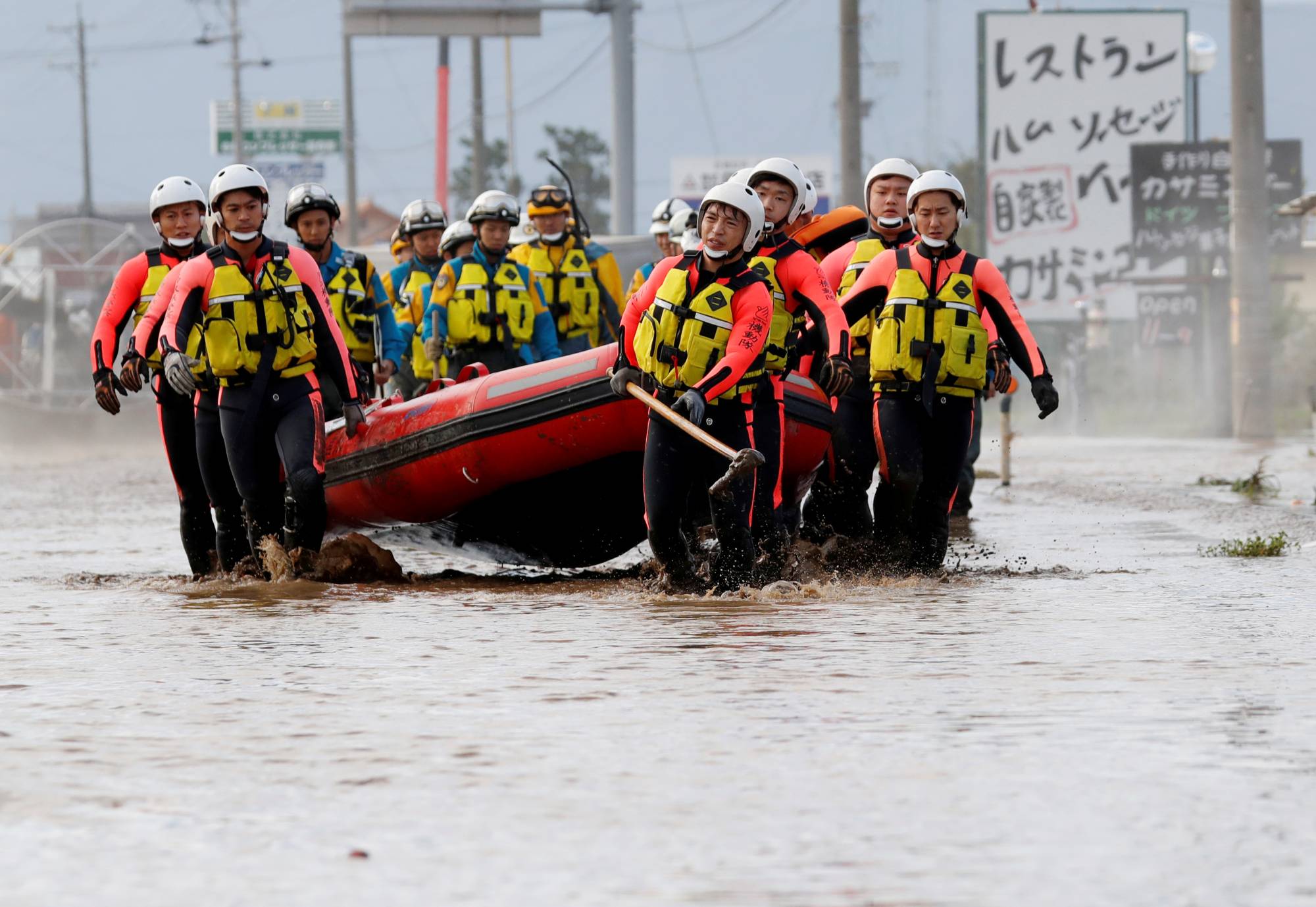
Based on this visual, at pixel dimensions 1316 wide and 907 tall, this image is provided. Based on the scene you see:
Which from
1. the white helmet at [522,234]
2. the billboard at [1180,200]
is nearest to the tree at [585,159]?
the billboard at [1180,200]

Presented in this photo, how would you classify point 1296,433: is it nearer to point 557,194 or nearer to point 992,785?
point 557,194

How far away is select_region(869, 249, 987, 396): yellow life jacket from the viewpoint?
27.5ft

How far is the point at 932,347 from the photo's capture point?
8.38 meters

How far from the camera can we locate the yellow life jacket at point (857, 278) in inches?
349

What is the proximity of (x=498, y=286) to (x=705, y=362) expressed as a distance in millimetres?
4504

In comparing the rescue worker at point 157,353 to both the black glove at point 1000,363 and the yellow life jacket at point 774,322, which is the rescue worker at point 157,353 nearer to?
the yellow life jacket at point 774,322

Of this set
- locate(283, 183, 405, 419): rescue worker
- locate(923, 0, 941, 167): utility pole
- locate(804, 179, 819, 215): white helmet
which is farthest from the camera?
locate(923, 0, 941, 167): utility pole

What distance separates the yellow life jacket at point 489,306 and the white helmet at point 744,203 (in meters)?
4.37

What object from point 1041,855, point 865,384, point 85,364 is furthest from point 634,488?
point 85,364

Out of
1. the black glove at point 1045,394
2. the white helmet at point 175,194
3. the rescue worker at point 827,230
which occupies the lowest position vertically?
the black glove at point 1045,394

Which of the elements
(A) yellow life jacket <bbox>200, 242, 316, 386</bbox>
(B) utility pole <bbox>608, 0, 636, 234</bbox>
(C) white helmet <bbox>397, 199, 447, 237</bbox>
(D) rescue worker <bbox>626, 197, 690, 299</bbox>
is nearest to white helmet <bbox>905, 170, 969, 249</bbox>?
(A) yellow life jacket <bbox>200, 242, 316, 386</bbox>

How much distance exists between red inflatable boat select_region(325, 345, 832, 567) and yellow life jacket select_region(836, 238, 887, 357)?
0.49 m

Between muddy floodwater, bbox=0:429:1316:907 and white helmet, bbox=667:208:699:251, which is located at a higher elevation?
white helmet, bbox=667:208:699:251

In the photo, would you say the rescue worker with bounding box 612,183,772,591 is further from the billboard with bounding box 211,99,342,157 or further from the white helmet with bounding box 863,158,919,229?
the billboard with bounding box 211,99,342,157
